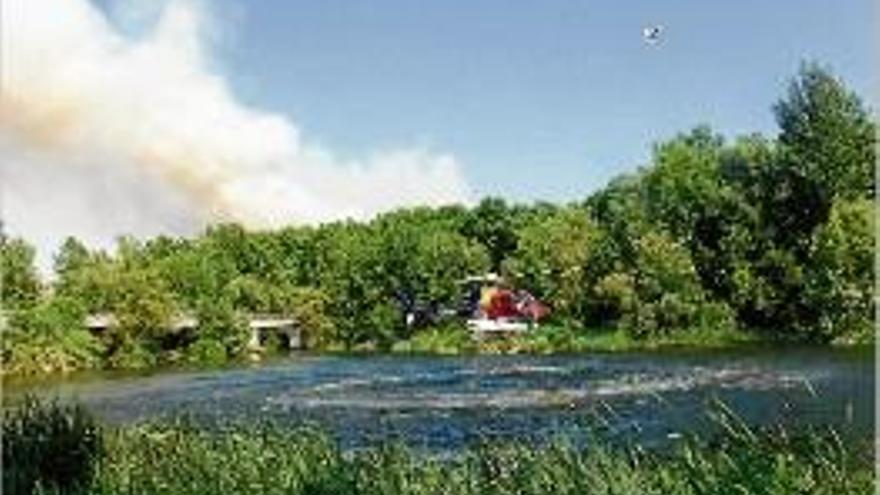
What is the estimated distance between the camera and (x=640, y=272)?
83.9 metres

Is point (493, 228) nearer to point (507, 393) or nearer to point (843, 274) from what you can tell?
point (843, 274)

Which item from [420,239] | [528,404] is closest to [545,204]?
[420,239]

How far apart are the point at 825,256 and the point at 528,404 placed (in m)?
39.6

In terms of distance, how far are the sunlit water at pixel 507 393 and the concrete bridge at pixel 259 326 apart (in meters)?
14.2

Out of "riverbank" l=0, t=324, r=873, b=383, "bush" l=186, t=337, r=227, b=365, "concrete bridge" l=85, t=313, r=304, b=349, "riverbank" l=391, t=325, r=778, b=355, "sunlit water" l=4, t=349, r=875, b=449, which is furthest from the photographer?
"concrete bridge" l=85, t=313, r=304, b=349

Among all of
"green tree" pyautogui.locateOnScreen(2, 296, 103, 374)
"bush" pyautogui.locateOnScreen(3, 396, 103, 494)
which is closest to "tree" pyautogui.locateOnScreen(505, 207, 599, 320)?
"green tree" pyautogui.locateOnScreen(2, 296, 103, 374)

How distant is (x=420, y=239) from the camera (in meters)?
107

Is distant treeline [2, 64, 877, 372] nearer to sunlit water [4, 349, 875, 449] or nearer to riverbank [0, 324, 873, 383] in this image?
riverbank [0, 324, 873, 383]

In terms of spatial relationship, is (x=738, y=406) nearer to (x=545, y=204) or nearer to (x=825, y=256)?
(x=825, y=256)

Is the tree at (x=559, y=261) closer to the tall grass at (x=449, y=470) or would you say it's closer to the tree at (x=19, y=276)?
the tree at (x=19, y=276)

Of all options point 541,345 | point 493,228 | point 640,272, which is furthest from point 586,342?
point 493,228

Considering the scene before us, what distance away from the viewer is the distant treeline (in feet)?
258

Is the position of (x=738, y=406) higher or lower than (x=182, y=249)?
lower

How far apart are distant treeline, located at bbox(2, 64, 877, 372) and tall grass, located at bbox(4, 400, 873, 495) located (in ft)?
175
